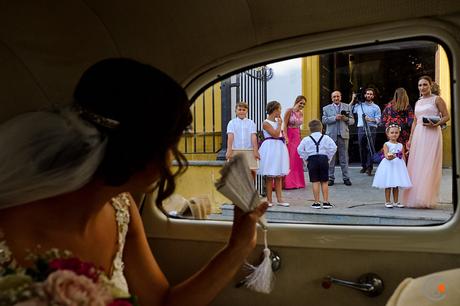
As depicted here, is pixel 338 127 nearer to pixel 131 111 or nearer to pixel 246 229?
pixel 246 229

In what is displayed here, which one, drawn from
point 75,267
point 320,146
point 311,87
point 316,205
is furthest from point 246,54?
point 75,267

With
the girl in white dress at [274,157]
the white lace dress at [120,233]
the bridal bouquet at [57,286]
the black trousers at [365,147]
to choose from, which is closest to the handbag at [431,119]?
the black trousers at [365,147]

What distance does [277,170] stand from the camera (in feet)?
7.57

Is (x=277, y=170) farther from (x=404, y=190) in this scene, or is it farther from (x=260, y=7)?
(x=260, y=7)

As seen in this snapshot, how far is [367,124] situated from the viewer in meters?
2.21

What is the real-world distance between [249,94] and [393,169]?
88 cm

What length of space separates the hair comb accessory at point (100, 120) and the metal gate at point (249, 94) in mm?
897

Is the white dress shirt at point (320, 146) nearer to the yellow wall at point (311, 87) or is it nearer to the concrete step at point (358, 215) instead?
the yellow wall at point (311, 87)

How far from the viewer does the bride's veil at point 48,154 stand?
1.15m

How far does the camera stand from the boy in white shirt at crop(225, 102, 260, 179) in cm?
226

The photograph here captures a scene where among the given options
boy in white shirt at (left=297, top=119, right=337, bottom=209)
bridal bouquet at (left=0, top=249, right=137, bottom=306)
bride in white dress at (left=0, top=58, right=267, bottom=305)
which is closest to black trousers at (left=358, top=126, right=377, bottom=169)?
boy in white shirt at (left=297, top=119, right=337, bottom=209)

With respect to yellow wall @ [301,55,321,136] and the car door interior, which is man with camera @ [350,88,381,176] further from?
the car door interior

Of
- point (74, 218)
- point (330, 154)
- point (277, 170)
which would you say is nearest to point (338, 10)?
point (330, 154)

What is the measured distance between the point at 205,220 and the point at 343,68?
0.88 m
